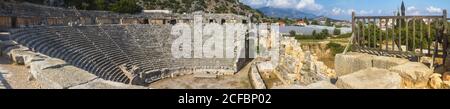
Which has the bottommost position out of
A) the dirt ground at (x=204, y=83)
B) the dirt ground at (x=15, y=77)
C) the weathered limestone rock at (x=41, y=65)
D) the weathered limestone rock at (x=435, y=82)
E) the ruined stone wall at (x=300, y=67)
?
the dirt ground at (x=204, y=83)

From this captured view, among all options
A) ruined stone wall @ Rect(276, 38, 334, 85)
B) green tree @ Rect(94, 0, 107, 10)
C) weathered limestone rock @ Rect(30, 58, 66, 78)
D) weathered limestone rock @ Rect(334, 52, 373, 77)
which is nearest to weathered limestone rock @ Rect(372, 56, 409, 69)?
weathered limestone rock @ Rect(334, 52, 373, 77)

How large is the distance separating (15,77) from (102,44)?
591 inches

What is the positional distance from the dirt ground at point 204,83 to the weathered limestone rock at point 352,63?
49.1 ft

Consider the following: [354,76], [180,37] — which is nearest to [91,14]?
[180,37]

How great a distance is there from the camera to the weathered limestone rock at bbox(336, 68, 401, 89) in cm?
419

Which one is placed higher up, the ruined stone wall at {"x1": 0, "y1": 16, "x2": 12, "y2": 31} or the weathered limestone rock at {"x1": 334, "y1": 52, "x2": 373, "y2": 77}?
the ruined stone wall at {"x1": 0, "y1": 16, "x2": 12, "y2": 31}

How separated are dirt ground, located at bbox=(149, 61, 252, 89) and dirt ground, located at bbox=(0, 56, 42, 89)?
12.6 m

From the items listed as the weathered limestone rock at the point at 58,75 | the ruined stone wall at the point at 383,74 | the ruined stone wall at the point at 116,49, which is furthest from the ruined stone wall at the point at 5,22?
the ruined stone wall at the point at 383,74

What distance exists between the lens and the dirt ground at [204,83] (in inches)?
902

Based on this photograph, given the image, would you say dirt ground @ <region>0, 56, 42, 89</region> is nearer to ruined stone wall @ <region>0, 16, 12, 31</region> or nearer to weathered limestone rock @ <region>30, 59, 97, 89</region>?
weathered limestone rock @ <region>30, 59, 97, 89</region>

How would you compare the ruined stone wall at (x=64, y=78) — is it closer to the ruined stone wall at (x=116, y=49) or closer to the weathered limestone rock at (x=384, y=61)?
the weathered limestone rock at (x=384, y=61)

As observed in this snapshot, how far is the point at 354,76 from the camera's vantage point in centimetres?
457

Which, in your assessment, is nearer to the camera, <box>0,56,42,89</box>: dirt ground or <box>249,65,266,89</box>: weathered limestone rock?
<box>0,56,42,89</box>: dirt ground
